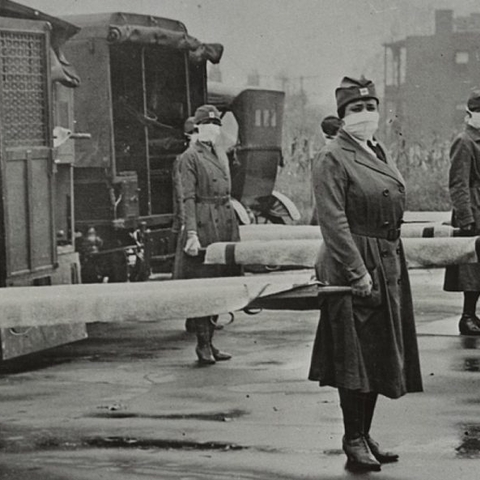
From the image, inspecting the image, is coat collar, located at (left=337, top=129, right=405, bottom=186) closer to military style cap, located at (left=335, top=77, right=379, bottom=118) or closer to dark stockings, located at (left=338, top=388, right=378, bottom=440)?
military style cap, located at (left=335, top=77, right=379, bottom=118)

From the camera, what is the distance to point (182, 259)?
10188 millimetres

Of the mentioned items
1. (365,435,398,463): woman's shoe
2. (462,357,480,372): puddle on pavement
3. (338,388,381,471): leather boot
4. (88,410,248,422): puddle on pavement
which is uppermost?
(338,388,381,471): leather boot

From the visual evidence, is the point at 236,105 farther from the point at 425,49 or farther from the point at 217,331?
the point at 425,49

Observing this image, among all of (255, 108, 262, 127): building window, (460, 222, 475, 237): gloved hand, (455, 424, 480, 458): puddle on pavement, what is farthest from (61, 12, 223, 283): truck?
(455, 424, 480, 458): puddle on pavement

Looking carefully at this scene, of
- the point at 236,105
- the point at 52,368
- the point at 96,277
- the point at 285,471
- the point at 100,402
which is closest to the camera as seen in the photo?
the point at 285,471

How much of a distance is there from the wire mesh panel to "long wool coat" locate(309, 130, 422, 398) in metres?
4.08

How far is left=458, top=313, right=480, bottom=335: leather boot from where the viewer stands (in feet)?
34.9

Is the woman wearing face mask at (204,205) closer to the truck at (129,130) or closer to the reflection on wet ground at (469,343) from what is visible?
the reflection on wet ground at (469,343)

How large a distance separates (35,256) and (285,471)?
4.48m

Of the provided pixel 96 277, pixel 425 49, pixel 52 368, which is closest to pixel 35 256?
pixel 52 368

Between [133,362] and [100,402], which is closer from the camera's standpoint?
[100,402]

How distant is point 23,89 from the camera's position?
32.6 feet

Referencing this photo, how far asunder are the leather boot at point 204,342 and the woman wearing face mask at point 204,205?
0.16 m

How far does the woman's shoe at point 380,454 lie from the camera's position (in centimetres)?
630
